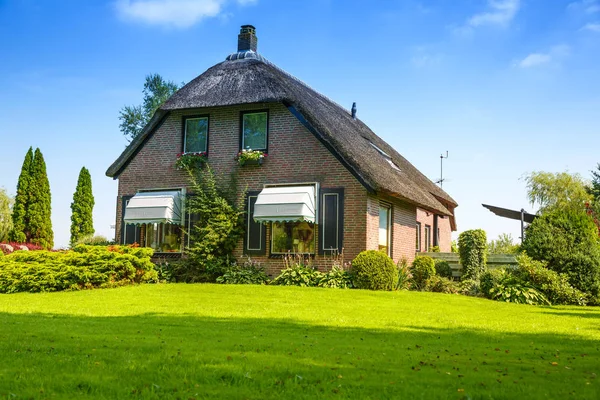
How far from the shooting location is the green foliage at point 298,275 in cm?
1888

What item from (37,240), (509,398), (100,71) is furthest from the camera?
(37,240)

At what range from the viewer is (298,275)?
19.1 m

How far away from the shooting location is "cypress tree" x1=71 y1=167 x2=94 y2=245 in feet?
125

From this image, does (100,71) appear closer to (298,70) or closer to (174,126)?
(174,126)

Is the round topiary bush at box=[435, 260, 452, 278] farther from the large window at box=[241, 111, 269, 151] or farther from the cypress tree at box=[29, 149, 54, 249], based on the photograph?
the cypress tree at box=[29, 149, 54, 249]

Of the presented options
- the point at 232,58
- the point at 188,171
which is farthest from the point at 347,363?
the point at 232,58

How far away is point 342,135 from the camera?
21.0 metres

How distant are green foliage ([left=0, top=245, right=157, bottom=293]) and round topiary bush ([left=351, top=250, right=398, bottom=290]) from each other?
254 inches

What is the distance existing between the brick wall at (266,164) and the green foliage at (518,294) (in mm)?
4072

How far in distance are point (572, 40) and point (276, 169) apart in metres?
10.1

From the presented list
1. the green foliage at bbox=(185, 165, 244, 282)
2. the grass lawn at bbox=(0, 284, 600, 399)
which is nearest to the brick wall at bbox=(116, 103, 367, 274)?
the green foliage at bbox=(185, 165, 244, 282)

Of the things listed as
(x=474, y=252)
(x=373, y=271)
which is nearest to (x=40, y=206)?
(x=373, y=271)

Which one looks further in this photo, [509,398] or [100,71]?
[100,71]

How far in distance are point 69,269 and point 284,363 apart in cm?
1247
